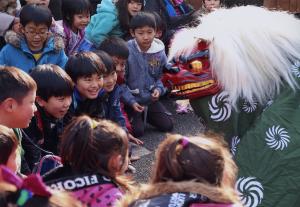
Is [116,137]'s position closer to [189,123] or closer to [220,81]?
[220,81]

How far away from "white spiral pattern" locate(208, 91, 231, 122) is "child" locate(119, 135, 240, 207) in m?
0.53

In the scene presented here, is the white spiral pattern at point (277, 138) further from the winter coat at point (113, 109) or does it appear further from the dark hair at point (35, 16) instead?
the dark hair at point (35, 16)

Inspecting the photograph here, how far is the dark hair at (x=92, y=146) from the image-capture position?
163 cm

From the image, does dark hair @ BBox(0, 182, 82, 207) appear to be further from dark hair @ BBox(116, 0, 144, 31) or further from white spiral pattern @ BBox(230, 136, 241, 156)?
dark hair @ BBox(116, 0, 144, 31)

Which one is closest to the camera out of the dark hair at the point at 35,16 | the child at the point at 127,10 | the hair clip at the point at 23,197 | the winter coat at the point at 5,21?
the hair clip at the point at 23,197

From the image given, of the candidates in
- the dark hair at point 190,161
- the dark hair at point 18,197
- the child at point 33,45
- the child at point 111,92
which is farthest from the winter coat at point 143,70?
the dark hair at point 18,197

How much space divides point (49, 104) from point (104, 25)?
1800 millimetres

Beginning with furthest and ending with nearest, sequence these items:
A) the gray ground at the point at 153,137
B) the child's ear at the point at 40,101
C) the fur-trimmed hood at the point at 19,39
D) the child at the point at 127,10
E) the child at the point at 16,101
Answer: the child at the point at 127,10, the gray ground at the point at 153,137, the fur-trimmed hood at the point at 19,39, the child's ear at the point at 40,101, the child at the point at 16,101

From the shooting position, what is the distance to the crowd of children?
1.47 m

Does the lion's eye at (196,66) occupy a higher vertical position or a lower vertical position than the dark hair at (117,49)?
higher

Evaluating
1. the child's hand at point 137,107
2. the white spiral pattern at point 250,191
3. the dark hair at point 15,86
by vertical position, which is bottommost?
the child's hand at point 137,107

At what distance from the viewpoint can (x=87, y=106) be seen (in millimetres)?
2855

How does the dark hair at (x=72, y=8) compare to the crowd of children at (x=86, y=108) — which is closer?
the crowd of children at (x=86, y=108)

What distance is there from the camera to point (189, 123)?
409cm
